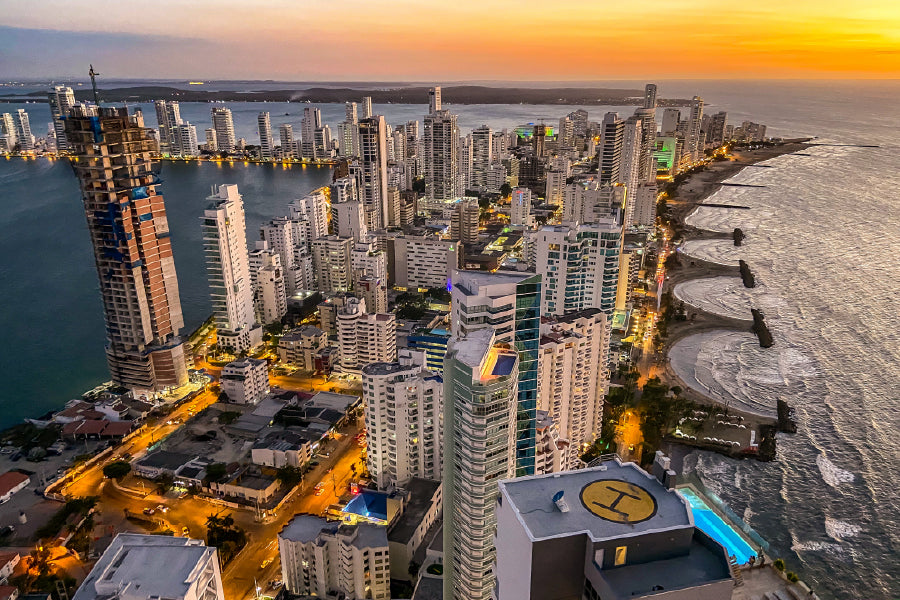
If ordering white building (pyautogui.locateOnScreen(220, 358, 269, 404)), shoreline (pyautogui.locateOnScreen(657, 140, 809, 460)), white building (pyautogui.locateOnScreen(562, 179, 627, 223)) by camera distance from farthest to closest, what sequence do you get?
1. white building (pyautogui.locateOnScreen(562, 179, 627, 223))
2. white building (pyautogui.locateOnScreen(220, 358, 269, 404))
3. shoreline (pyautogui.locateOnScreen(657, 140, 809, 460))

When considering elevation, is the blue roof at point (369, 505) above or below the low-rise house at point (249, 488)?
above

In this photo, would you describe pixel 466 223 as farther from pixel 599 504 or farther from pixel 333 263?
pixel 599 504

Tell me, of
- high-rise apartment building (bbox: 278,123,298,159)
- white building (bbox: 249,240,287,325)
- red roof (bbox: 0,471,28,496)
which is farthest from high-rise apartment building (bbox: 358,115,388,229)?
high-rise apartment building (bbox: 278,123,298,159)

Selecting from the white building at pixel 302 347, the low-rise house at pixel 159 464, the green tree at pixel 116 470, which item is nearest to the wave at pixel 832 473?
the white building at pixel 302 347

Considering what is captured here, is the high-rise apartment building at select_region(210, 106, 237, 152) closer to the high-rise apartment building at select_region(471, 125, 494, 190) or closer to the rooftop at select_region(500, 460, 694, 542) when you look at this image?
the high-rise apartment building at select_region(471, 125, 494, 190)

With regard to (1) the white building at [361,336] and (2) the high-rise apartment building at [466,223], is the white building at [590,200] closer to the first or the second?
(2) the high-rise apartment building at [466,223]

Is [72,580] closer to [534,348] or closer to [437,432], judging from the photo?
[437,432]
